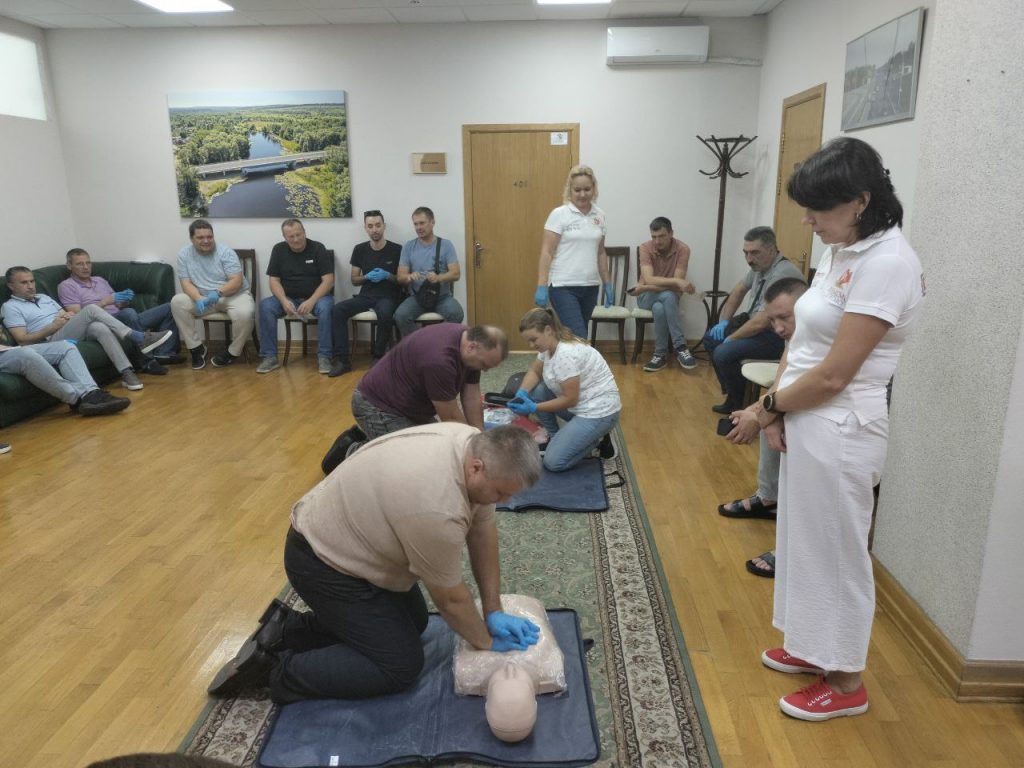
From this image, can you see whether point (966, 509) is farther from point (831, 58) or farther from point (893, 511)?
point (831, 58)

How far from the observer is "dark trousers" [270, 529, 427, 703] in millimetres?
1920

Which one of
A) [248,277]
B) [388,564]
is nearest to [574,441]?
[388,564]

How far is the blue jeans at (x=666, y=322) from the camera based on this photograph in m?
5.87

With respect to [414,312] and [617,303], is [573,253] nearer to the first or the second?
[617,303]

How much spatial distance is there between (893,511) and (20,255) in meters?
6.49

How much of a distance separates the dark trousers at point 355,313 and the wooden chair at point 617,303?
1.73 m

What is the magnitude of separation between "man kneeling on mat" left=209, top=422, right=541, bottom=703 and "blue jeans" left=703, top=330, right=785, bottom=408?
8.83ft

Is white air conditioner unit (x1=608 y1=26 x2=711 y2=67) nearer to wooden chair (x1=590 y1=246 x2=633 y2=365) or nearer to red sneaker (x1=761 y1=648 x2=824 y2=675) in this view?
wooden chair (x1=590 y1=246 x2=633 y2=365)

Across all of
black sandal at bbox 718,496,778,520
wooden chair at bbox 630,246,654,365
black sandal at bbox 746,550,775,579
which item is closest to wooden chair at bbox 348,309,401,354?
wooden chair at bbox 630,246,654,365

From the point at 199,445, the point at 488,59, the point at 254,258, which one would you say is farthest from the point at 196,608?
the point at 488,59

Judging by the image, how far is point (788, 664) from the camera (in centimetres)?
212

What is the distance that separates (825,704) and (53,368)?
4856mm

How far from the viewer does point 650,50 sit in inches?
227

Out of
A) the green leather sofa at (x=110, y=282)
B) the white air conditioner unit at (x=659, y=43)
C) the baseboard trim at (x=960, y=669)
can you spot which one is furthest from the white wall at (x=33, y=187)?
the baseboard trim at (x=960, y=669)
